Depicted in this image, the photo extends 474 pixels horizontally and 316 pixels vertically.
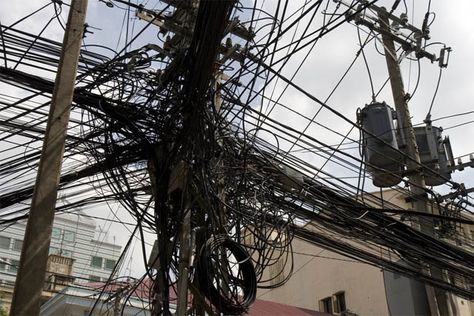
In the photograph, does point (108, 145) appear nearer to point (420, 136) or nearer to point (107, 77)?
point (107, 77)

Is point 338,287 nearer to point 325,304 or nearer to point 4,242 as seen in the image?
point 325,304

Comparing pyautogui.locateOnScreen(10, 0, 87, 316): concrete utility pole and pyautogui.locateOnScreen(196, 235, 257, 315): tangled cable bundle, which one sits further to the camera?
pyautogui.locateOnScreen(196, 235, 257, 315): tangled cable bundle

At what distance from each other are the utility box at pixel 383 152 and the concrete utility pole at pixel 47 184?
3927 millimetres

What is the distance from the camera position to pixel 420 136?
793 cm

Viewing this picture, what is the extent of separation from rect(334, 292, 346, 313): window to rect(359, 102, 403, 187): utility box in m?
11.1

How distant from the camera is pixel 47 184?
3855 millimetres

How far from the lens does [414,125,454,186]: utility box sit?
7.80 metres

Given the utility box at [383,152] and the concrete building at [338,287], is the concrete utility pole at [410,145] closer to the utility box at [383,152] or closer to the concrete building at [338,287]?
the utility box at [383,152]

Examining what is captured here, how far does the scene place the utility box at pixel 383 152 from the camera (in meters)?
7.07

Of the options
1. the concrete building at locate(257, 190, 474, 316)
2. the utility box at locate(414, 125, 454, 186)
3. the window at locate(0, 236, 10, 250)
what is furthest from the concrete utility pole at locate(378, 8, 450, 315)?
the window at locate(0, 236, 10, 250)

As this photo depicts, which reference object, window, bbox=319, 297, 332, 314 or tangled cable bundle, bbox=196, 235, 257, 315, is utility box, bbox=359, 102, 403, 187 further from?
window, bbox=319, 297, 332, 314

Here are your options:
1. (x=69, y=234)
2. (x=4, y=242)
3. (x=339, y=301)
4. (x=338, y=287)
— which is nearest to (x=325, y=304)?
(x=339, y=301)

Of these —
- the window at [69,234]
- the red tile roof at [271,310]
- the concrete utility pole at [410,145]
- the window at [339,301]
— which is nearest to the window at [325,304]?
the window at [339,301]

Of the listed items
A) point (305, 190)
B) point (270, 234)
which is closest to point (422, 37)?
point (305, 190)
